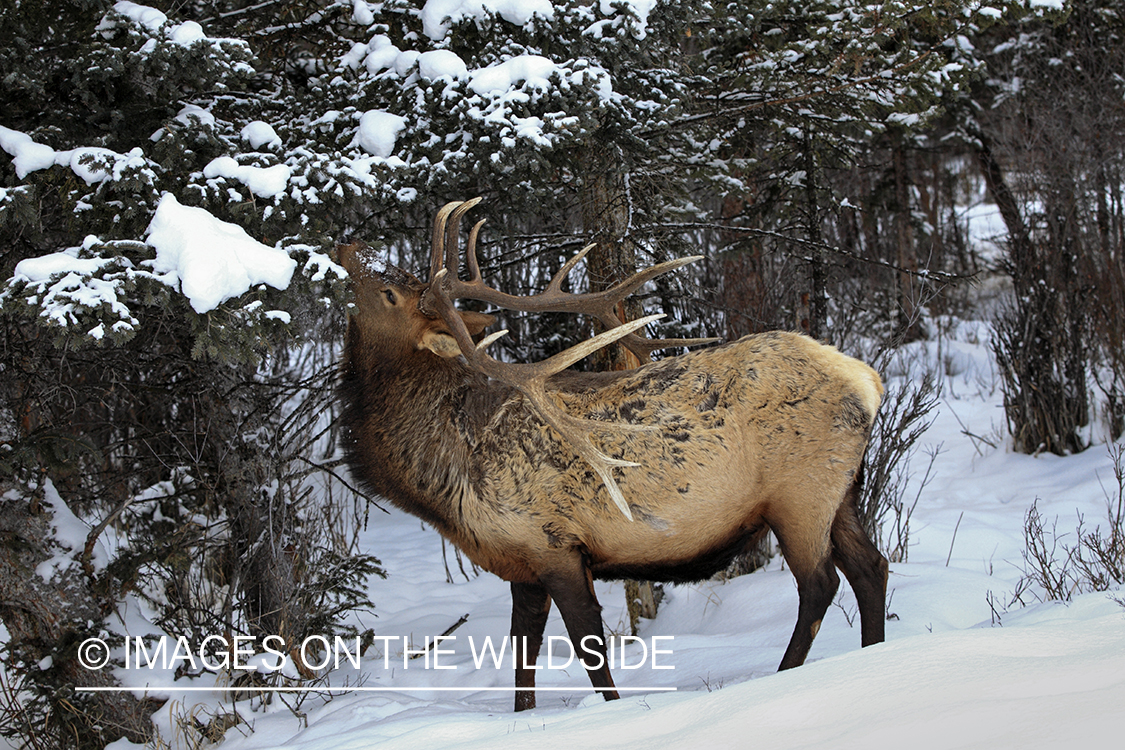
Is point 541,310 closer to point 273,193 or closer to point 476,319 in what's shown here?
point 476,319

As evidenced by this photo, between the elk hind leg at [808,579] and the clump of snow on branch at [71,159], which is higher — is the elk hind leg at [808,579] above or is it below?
below

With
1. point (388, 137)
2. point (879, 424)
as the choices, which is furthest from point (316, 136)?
point (879, 424)

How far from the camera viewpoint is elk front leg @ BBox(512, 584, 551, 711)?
4.29m

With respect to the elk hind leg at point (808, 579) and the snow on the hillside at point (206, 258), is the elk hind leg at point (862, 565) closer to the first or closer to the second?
the elk hind leg at point (808, 579)

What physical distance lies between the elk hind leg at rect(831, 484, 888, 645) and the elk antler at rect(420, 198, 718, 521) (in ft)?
3.54

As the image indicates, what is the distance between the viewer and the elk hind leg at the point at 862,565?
408cm

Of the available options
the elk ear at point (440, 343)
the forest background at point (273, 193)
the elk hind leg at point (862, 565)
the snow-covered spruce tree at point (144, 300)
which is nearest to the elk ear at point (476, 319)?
the elk ear at point (440, 343)

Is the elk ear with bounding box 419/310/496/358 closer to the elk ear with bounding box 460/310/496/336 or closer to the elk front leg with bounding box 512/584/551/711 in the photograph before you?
the elk ear with bounding box 460/310/496/336

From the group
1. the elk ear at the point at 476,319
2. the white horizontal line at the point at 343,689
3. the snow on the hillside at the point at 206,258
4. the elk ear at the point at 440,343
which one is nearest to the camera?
the snow on the hillside at the point at 206,258

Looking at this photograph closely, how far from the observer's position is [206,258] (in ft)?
11.8

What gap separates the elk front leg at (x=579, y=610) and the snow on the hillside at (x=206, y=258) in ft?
5.92

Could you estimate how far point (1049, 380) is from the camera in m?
8.80

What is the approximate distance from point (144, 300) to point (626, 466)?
2.21 m

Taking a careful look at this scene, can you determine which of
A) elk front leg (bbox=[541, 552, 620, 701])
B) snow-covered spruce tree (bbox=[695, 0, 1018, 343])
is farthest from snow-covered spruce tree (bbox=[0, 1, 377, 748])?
snow-covered spruce tree (bbox=[695, 0, 1018, 343])
